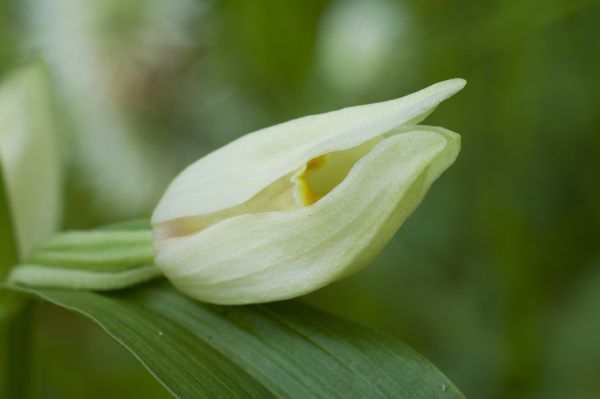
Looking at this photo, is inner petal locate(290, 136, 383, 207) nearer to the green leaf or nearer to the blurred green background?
the green leaf

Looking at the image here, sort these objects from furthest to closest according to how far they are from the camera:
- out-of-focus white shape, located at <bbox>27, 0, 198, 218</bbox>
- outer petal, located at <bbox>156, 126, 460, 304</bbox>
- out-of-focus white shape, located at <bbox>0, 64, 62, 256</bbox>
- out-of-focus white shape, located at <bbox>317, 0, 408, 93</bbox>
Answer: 1. out-of-focus white shape, located at <bbox>27, 0, 198, 218</bbox>
2. out-of-focus white shape, located at <bbox>317, 0, 408, 93</bbox>
3. out-of-focus white shape, located at <bbox>0, 64, 62, 256</bbox>
4. outer petal, located at <bbox>156, 126, 460, 304</bbox>

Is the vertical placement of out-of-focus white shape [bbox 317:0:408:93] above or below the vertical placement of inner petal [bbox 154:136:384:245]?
above

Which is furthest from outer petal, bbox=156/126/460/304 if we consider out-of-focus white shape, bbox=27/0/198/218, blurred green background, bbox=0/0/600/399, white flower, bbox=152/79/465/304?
out-of-focus white shape, bbox=27/0/198/218

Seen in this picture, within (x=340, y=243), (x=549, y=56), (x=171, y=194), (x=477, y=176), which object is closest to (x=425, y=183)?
(x=340, y=243)

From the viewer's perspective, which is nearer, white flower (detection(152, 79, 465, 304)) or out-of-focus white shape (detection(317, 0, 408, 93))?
white flower (detection(152, 79, 465, 304))

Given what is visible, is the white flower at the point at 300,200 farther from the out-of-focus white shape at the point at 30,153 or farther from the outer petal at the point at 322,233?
the out-of-focus white shape at the point at 30,153

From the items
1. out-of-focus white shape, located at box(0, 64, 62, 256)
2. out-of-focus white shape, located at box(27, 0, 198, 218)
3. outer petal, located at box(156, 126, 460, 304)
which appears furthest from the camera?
out-of-focus white shape, located at box(27, 0, 198, 218)

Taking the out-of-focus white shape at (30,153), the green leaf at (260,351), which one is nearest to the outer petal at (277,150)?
the green leaf at (260,351)

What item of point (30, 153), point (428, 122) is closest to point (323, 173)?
point (30, 153)
